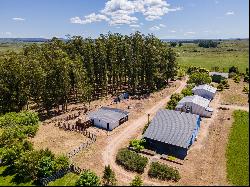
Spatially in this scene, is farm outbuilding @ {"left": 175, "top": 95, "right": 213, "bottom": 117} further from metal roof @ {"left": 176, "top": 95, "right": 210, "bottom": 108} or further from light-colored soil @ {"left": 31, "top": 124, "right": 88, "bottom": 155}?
light-colored soil @ {"left": 31, "top": 124, "right": 88, "bottom": 155}

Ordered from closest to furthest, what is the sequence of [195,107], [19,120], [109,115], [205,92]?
1. [19,120]
2. [109,115]
3. [195,107]
4. [205,92]

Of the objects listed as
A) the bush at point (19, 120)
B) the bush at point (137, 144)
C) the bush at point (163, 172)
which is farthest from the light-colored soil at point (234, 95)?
the bush at point (19, 120)

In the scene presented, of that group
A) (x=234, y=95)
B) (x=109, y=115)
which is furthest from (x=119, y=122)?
(x=234, y=95)

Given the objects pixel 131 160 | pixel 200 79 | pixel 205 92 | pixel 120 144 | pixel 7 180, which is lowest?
pixel 7 180

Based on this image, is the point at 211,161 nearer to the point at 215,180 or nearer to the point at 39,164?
the point at 215,180

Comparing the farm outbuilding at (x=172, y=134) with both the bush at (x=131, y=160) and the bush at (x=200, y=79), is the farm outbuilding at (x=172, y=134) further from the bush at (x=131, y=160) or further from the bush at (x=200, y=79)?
the bush at (x=200, y=79)

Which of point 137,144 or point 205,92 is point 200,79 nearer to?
point 205,92
